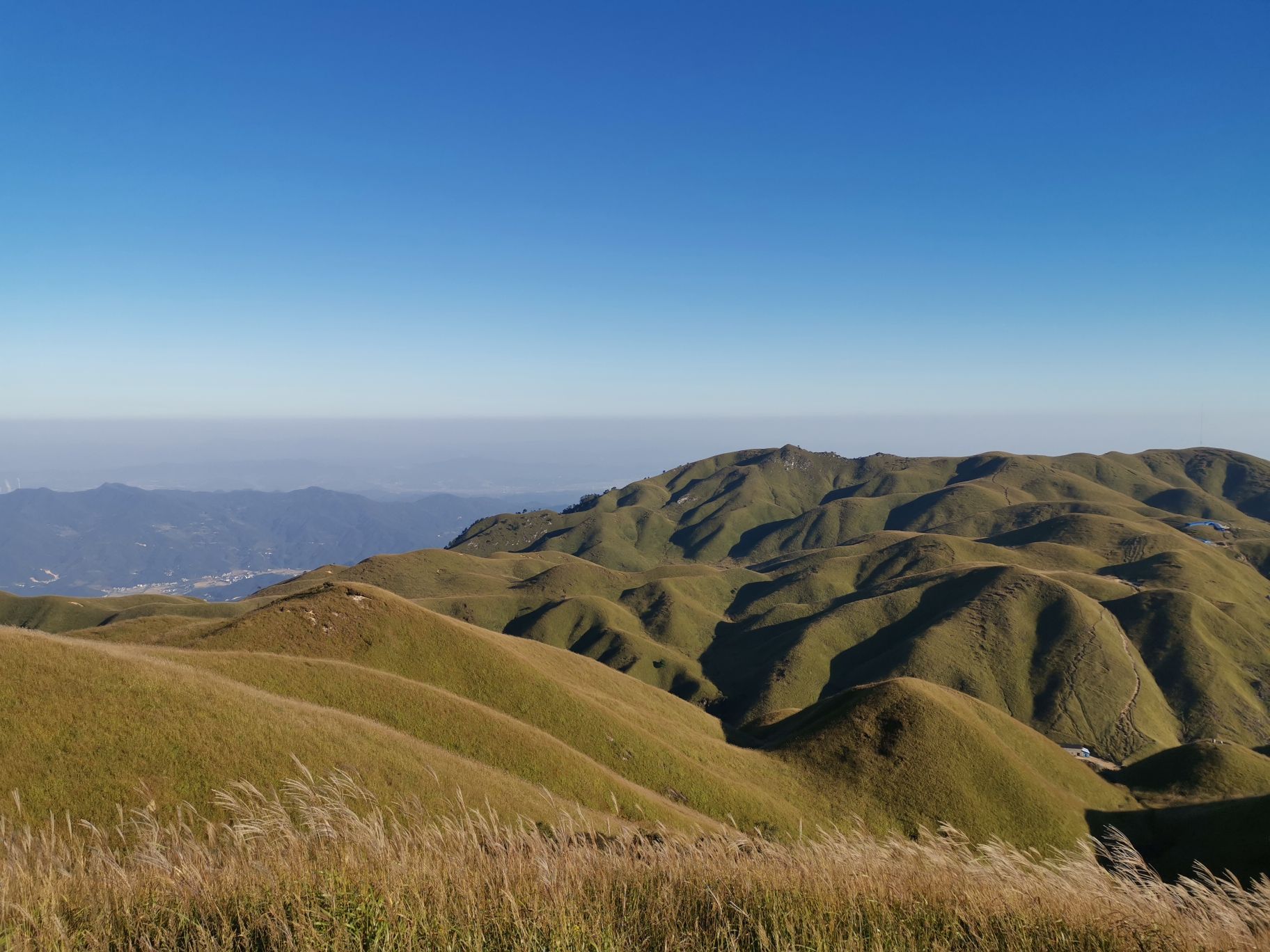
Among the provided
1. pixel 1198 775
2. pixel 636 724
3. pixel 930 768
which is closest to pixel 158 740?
pixel 636 724

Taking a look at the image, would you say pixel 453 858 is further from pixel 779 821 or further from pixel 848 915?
pixel 779 821

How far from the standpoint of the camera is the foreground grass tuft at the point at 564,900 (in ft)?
24.9

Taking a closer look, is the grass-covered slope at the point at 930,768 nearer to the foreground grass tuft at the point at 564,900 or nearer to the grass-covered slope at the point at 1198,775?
the grass-covered slope at the point at 1198,775

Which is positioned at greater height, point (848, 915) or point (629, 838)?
point (848, 915)

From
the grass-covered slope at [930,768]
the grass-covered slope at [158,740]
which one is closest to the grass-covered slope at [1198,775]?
the grass-covered slope at [930,768]

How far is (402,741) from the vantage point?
1580 inches

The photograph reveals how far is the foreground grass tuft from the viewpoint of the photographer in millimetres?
7598

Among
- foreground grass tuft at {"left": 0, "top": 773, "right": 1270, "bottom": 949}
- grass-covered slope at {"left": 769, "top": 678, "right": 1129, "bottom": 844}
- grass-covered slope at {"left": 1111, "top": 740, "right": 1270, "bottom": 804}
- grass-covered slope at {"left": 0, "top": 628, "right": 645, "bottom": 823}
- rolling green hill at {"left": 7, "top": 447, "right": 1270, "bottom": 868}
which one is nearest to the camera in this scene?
foreground grass tuft at {"left": 0, "top": 773, "right": 1270, "bottom": 949}

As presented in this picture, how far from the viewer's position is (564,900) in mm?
8289

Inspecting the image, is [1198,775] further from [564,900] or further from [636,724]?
[564,900]

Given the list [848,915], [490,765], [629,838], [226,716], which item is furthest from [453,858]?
[490,765]

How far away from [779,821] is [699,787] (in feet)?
23.4

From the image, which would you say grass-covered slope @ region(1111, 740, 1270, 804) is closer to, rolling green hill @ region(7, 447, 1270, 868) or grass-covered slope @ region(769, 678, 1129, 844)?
rolling green hill @ region(7, 447, 1270, 868)

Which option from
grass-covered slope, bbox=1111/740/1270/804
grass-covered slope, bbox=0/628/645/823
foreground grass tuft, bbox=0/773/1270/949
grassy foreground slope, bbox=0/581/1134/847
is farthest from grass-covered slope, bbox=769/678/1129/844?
foreground grass tuft, bbox=0/773/1270/949
